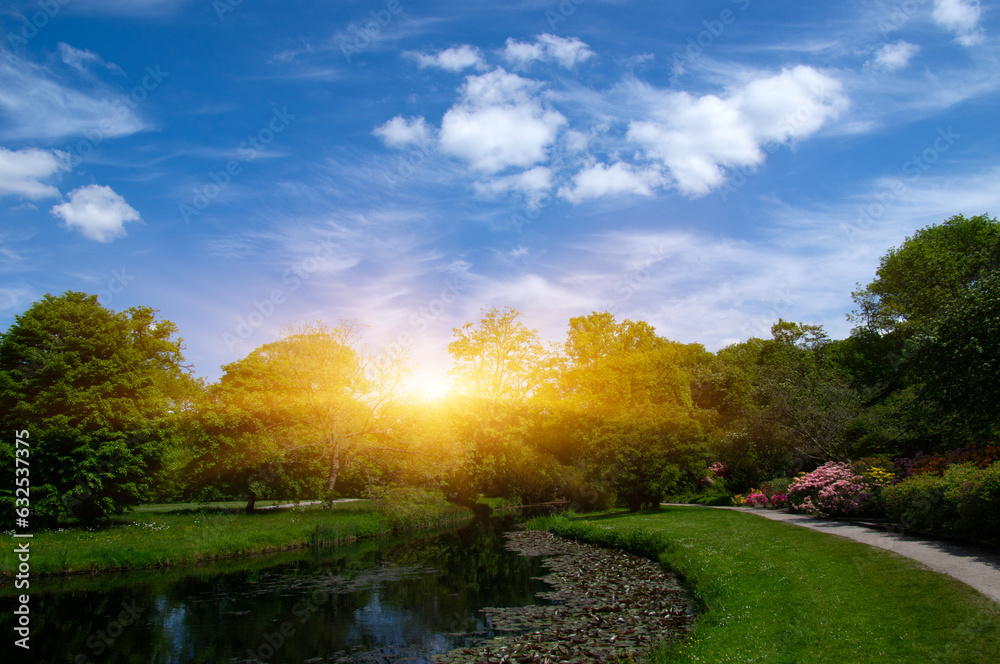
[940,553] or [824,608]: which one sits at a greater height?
[824,608]

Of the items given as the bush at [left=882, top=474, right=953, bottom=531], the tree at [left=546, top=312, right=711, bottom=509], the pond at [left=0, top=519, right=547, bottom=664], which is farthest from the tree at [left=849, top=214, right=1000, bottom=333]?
the pond at [left=0, top=519, right=547, bottom=664]

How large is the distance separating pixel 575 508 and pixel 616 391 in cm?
1333

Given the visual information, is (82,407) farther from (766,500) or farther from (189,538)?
(766,500)

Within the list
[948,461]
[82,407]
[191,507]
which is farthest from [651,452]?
[191,507]

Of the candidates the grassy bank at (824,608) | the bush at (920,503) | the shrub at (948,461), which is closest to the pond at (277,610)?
the grassy bank at (824,608)

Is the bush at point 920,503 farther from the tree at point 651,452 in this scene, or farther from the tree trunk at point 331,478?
the tree trunk at point 331,478

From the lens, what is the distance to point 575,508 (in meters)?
45.7

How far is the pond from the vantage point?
492 inches

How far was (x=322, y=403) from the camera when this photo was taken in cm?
3650

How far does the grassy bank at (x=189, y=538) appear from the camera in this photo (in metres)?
20.7

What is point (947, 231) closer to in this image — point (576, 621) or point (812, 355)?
point (812, 355)

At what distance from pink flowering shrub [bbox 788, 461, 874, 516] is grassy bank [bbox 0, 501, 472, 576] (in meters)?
23.1

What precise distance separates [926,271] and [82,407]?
181 feet

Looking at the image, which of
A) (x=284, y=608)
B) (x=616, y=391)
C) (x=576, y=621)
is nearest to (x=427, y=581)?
(x=284, y=608)
